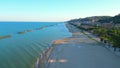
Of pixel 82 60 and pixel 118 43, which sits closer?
pixel 82 60

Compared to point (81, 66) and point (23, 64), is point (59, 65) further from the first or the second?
point (23, 64)

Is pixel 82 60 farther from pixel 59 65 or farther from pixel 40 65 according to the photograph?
pixel 40 65

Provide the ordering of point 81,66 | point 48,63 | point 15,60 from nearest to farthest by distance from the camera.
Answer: point 81,66, point 48,63, point 15,60

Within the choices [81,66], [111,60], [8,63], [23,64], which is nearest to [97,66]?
[81,66]

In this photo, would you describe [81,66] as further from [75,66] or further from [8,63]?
[8,63]

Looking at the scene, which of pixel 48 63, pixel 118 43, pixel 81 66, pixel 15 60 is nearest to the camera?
pixel 81 66

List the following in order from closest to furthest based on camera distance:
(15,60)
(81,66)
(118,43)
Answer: (81,66)
(15,60)
(118,43)

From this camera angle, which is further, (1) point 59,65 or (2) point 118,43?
(2) point 118,43

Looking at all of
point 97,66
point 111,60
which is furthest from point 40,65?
point 111,60

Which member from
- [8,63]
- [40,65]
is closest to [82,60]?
[40,65]
